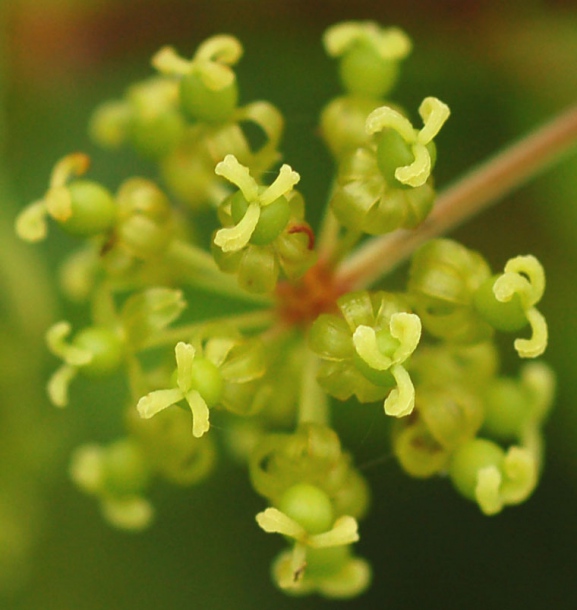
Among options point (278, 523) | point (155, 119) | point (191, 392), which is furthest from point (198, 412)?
point (155, 119)

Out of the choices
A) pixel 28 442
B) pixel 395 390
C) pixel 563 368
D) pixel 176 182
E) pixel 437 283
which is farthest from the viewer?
pixel 563 368

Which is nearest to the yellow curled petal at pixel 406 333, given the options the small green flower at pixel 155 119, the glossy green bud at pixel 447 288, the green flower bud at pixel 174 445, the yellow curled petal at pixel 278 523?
the glossy green bud at pixel 447 288

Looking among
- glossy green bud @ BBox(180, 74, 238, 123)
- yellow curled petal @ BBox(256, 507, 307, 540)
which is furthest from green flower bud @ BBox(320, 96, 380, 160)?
yellow curled petal @ BBox(256, 507, 307, 540)

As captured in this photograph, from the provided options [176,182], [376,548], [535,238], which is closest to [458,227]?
[535,238]

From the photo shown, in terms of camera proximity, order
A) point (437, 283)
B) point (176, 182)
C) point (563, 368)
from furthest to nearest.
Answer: point (563, 368) → point (176, 182) → point (437, 283)

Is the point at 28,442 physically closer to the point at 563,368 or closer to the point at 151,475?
the point at 151,475

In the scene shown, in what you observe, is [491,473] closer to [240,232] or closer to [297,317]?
[297,317]
